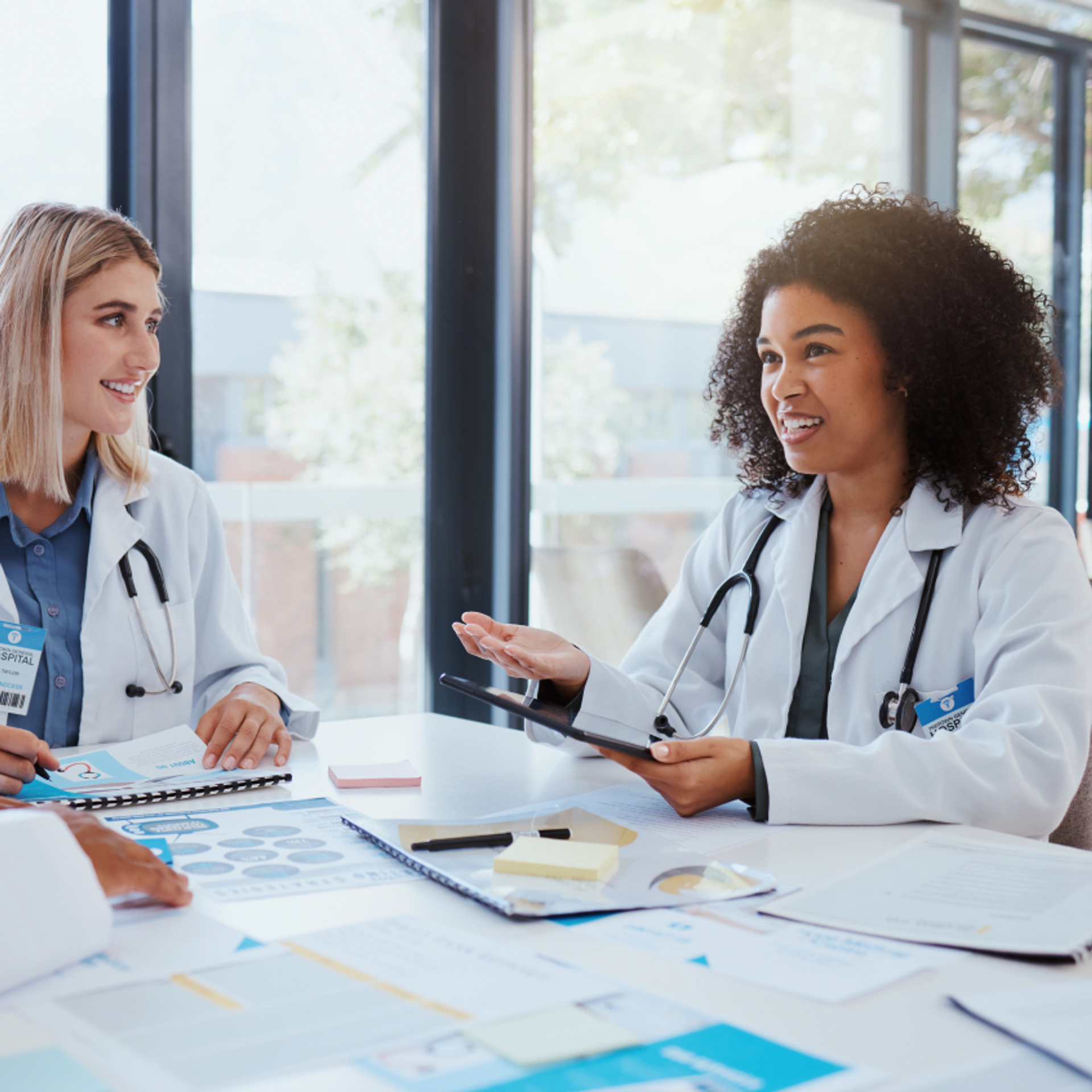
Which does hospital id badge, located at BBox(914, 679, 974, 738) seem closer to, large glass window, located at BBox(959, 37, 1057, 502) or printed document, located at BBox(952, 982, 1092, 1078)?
printed document, located at BBox(952, 982, 1092, 1078)

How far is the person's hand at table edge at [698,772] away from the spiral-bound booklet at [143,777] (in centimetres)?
46

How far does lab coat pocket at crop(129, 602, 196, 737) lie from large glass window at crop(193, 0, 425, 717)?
3.17 ft

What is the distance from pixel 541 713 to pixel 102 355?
112cm

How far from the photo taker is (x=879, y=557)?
1660 millimetres

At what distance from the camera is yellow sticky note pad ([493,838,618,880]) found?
102 cm

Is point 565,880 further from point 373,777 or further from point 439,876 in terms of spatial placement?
point 373,777

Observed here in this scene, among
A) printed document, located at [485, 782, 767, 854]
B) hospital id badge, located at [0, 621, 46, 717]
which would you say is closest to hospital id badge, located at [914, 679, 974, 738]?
printed document, located at [485, 782, 767, 854]

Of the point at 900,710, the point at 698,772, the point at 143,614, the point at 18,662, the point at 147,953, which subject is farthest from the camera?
the point at 143,614

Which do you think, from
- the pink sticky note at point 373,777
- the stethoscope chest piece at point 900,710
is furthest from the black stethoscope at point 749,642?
the pink sticky note at point 373,777

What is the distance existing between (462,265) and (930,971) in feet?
8.57

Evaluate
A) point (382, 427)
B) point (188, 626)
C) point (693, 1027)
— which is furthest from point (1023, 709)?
point (382, 427)

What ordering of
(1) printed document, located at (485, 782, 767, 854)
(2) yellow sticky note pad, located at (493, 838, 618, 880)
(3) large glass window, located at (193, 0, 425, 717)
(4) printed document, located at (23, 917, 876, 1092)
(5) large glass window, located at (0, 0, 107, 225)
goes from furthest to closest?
(3) large glass window, located at (193, 0, 425, 717) → (5) large glass window, located at (0, 0, 107, 225) → (1) printed document, located at (485, 782, 767, 854) → (2) yellow sticky note pad, located at (493, 838, 618, 880) → (4) printed document, located at (23, 917, 876, 1092)

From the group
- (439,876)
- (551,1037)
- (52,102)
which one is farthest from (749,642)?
(52,102)

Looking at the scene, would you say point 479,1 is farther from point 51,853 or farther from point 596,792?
point 51,853
